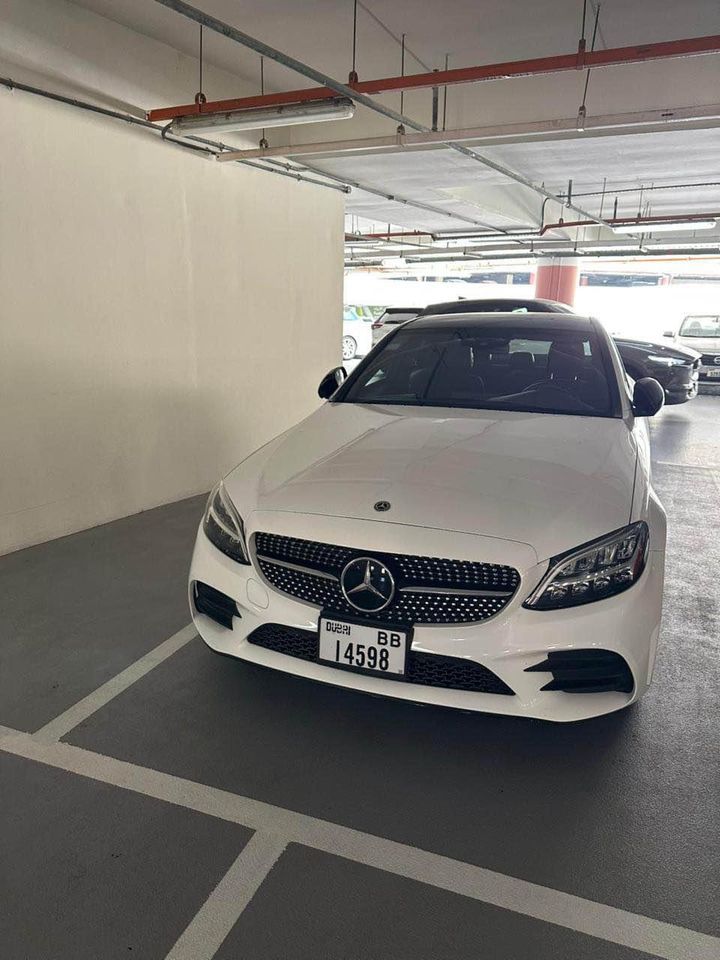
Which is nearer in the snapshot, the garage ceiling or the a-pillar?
the garage ceiling

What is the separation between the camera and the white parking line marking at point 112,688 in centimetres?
222

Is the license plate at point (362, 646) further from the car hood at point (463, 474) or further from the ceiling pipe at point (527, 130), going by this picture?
the ceiling pipe at point (527, 130)

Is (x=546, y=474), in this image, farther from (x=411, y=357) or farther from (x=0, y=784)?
(x=0, y=784)

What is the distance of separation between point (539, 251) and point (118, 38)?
1014 centimetres

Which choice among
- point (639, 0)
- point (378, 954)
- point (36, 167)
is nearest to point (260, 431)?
point (36, 167)

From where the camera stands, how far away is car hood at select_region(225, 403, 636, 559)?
1932 mm

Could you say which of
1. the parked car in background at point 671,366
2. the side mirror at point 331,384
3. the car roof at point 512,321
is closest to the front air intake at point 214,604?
the side mirror at point 331,384

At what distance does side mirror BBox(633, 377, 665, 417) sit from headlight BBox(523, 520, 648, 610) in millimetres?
1291

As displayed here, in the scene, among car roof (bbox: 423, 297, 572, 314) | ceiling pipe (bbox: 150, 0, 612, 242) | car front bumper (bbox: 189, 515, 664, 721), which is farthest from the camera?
car roof (bbox: 423, 297, 572, 314)

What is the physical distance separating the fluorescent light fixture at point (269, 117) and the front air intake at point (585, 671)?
10.0 ft

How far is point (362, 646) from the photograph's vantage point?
1.91 m

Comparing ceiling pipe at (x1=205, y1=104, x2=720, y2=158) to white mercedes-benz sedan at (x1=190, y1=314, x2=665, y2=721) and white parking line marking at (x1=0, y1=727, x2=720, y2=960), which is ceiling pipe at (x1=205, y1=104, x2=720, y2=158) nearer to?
white mercedes-benz sedan at (x1=190, y1=314, x2=665, y2=721)

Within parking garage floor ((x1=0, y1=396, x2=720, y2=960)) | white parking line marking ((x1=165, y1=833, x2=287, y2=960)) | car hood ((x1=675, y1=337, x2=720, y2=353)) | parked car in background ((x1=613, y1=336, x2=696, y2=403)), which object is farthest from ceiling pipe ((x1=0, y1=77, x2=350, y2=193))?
car hood ((x1=675, y1=337, x2=720, y2=353))

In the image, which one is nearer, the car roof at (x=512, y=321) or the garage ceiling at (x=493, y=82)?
the car roof at (x=512, y=321)
